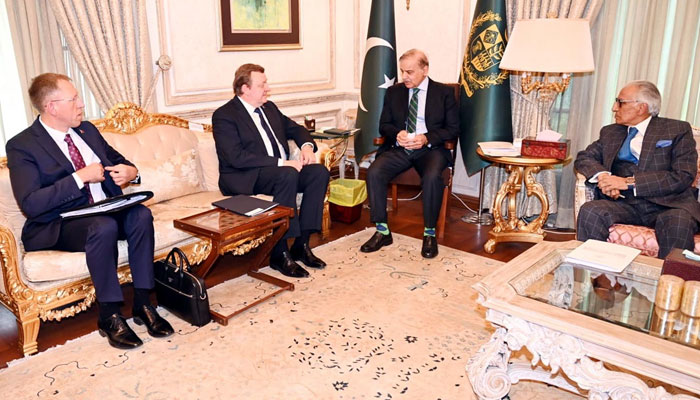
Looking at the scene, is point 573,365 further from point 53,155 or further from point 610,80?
point 610,80

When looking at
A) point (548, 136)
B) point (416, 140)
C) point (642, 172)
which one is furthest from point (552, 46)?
point (416, 140)

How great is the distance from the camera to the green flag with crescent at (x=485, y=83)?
4172mm

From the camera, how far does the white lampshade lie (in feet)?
11.4

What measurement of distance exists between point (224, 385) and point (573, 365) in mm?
1371

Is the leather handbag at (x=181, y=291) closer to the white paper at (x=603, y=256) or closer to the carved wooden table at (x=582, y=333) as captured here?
the carved wooden table at (x=582, y=333)

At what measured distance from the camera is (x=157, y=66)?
4.02 m

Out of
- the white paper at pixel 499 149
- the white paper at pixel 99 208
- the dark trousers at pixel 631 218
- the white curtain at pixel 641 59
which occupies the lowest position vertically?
the dark trousers at pixel 631 218

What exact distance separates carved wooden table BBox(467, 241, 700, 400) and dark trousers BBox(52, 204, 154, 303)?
165cm

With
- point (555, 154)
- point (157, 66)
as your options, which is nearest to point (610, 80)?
point (555, 154)

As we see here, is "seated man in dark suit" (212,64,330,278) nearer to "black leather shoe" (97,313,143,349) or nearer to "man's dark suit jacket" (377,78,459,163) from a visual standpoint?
"man's dark suit jacket" (377,78,459,163)

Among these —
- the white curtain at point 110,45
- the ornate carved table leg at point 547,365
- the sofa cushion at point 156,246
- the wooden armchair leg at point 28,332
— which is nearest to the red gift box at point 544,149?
the ornate carved table leg at point 547,365

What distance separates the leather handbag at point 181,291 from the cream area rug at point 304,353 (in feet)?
0.19

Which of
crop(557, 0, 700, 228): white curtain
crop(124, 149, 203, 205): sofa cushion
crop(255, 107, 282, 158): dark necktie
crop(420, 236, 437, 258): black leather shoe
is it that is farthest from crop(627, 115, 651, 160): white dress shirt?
crop(124, 149, 203, 205): sofa cushion

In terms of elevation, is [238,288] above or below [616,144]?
below
